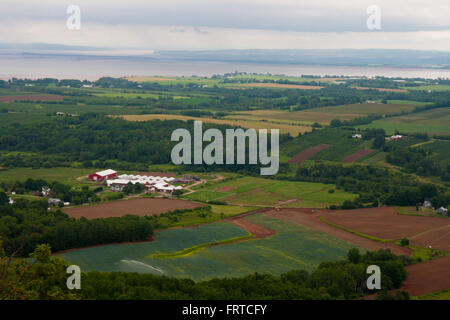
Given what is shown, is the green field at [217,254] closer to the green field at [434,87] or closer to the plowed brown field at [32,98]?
the plowed brown field at [32,98]

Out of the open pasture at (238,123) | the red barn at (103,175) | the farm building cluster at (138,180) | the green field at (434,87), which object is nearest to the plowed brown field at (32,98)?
the open pasture at (238,123)

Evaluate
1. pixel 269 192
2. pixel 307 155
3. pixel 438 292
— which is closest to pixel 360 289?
pixel 438 292

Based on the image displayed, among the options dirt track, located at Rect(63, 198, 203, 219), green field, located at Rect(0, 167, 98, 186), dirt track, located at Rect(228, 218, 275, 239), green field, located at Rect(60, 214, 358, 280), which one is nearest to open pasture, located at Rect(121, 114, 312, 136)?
green field, located at Rect(0, 167, 98, 186)

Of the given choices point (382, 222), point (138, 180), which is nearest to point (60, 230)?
point (138, 180)

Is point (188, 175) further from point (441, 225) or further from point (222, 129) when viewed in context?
point (441, 225)

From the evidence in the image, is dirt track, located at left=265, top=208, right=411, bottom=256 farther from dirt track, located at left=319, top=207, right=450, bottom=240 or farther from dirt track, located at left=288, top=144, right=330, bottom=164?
dirt track, located at left=288, top=144, right=330, bottom=164

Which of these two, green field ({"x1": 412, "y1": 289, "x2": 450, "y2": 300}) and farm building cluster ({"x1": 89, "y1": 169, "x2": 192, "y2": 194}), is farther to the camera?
farm building cluster ({"x1": 89, "y1": 169, "x2": 192, "y2": 194})
